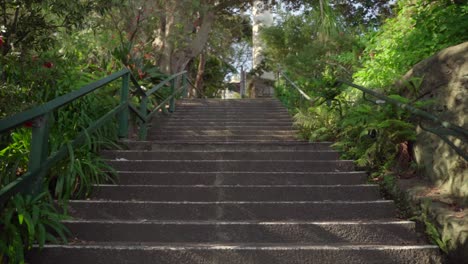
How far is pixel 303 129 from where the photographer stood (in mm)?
6387

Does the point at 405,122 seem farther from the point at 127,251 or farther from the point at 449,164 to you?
the point at 127,251

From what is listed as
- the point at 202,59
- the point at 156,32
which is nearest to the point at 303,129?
the point at 156,32

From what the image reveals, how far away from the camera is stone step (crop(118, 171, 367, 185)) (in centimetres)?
397

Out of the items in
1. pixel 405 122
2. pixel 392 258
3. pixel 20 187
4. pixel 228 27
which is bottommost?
pixel 392 258

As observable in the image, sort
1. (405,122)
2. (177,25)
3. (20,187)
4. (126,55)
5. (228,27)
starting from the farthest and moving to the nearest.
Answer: (228,27) → (177,25) → (126,55) → (405,122) → (20,187)

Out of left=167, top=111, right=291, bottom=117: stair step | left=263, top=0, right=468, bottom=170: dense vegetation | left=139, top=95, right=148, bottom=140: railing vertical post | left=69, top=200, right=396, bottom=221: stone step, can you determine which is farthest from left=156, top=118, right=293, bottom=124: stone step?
left=69, top=200, right=396, bottom=221: stone step

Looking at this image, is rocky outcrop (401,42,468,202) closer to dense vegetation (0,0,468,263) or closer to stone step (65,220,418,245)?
dense vegetation (0,0,468,263)

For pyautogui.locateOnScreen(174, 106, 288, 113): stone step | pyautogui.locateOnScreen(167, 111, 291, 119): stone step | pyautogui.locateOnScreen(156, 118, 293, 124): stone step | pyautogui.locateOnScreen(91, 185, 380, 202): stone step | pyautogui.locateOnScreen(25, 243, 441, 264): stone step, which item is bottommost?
pyautogui.locateOnScreen(25, 243, 441, 264): stone step

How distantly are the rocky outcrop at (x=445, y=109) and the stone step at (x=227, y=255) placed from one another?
0.68m

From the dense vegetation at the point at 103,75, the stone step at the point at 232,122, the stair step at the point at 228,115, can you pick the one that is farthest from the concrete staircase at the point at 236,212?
the stair step at the point at 228,115

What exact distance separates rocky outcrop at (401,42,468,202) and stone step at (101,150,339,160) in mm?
1167

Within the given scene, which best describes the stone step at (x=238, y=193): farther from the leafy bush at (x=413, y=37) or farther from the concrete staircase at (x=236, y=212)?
the leafy bush at (x=413, y=37)

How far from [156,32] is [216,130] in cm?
676

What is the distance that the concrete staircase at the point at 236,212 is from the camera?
8.95 ft
